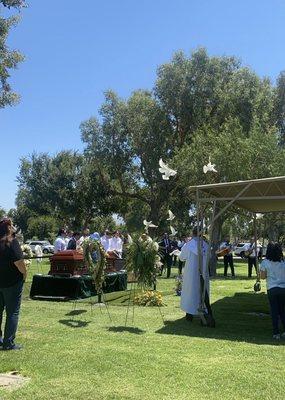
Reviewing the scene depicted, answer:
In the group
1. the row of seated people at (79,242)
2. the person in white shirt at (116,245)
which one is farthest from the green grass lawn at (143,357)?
the person in white shirt at (116,245)

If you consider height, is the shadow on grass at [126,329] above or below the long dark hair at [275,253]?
below

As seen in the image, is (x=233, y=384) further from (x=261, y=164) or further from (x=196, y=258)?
(x=261, y=164)

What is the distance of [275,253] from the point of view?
9.59 m

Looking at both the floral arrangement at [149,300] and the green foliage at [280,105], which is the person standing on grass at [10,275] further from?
the green foliage at [280,105]

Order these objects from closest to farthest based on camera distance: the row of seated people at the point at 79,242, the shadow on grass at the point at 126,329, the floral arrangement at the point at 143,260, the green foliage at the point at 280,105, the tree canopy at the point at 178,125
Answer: the shadow on grass at the point at 126,329
the floral arrangement at the point at 143,260
the row of seated people at the point at 79,242
the tree canopy at the point at 178,125
the green foliage at the point at 280,105

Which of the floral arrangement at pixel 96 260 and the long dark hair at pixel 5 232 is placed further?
the floral arrangement at pixel 96 260

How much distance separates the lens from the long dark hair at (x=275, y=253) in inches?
373

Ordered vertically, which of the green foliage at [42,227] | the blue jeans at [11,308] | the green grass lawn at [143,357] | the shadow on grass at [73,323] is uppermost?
the green foliage at [42,227]

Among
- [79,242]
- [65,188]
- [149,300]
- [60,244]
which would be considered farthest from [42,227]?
[149,300]

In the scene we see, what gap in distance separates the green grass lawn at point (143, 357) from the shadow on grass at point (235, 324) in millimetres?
18

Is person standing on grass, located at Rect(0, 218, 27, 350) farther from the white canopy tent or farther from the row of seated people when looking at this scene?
the row of seated people

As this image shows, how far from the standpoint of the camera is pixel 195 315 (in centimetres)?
1145

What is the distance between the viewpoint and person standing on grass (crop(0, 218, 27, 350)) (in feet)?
25.3

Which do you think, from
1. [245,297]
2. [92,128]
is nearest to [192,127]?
[92,128]
